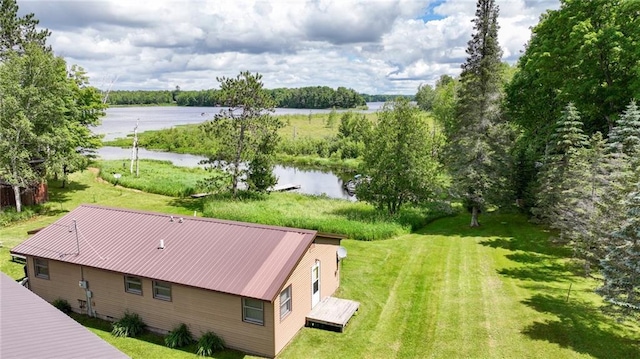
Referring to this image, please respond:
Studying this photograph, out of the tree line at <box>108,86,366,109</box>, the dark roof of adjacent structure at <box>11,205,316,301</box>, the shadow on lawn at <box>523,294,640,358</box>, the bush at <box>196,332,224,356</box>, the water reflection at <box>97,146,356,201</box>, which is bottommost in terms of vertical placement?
the water reflection at <box>97,146,356,201</box>

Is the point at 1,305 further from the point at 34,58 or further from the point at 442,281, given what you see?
the point at 34,58

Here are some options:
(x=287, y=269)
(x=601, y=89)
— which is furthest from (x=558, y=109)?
(x=287, y=269)

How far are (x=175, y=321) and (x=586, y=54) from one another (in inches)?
1017

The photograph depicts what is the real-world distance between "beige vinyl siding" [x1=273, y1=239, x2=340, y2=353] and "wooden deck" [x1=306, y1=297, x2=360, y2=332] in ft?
1.02

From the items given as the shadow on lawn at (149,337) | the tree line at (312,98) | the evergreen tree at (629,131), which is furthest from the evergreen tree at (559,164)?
the tree line at (312,98)

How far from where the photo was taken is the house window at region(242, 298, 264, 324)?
12.8 metres

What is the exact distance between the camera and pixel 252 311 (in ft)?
42.5

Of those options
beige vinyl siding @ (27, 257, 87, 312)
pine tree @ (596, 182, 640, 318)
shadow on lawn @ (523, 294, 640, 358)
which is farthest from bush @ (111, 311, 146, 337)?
pine tree @ (596, 182, 640, 318)

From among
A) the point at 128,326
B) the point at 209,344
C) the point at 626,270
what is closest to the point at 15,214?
the point at 128,326

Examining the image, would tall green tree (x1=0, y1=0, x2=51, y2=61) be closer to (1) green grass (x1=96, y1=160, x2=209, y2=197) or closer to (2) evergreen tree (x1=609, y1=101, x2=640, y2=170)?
→ (1) green grass (x1=96, y1=160, x2=209, y2=197)

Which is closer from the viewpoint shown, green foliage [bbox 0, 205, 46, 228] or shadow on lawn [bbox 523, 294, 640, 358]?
shadow on lawn [bbox 523, 294, 640, 358]

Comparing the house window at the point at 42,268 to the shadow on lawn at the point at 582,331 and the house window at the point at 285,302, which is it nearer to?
the house window at the point at 285,302

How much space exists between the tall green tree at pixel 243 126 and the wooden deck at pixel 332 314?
1978 centimetres

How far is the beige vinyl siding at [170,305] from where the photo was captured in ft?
42.6
